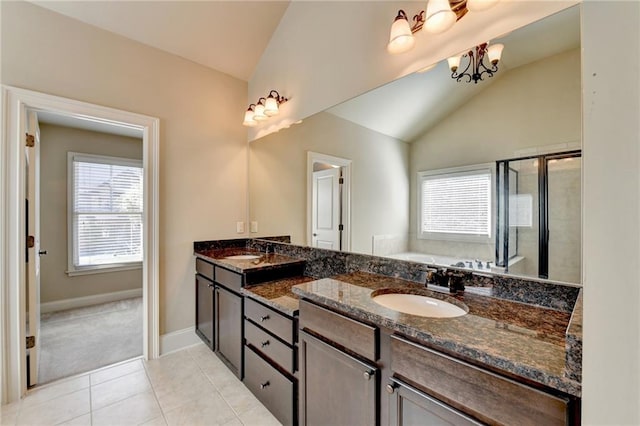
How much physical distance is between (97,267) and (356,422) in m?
4.30

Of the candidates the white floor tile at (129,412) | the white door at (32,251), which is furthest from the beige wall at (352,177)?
the white door at (32,251)

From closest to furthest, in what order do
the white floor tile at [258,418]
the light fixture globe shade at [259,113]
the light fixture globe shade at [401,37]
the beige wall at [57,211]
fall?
the light fixture globe shade at [401,37] → the white floor tile at [258,418] → the light fixture globe shade at [259,113] → the beige wall at [57,211]

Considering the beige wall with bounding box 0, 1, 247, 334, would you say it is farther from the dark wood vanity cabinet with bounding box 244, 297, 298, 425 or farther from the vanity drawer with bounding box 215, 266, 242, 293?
the dark wood vanity cabinet with bounding box 244, 297, 298, 425

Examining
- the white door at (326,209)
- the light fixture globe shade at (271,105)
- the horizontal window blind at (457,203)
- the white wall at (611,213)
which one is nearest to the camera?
the white wall at (611,213)

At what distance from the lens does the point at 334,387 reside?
1.24m

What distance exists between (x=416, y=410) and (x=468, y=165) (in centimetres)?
108

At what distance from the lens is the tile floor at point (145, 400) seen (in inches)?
67.3

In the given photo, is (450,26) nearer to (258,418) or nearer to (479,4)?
(479,4)

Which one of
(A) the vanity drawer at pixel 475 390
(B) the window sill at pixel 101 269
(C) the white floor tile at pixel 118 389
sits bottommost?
(C) the white floor tile at pixel 118 389

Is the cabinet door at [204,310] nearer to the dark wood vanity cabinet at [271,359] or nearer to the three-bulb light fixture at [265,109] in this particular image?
the dark wood vanity cabinet at [271,359]

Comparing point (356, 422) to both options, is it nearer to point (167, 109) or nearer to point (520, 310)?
point (520, 310)

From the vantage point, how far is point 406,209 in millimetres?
1609

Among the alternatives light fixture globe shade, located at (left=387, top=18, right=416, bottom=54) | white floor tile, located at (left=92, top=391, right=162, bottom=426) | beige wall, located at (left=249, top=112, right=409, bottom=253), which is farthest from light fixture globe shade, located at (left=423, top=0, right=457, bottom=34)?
white floor tile, located at (left=92, top=391, right=162, bottom=426)

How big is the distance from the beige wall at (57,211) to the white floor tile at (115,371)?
217cm
